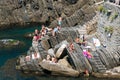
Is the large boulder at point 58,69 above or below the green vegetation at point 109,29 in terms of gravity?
below

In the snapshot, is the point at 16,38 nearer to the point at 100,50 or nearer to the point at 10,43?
the point at 10,43

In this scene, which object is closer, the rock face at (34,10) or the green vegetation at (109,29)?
the green vegetation at (109,29)

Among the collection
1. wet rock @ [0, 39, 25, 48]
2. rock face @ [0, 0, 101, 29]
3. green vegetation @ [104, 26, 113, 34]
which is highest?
green vegetation @ [104, 26, 113, 34]

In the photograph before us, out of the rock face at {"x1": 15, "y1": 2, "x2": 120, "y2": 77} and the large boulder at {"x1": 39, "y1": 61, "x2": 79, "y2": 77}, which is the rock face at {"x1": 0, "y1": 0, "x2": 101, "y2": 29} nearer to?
the rock face at {"x1": 15, "y1": 2, "x2": 120, "y2": 77}

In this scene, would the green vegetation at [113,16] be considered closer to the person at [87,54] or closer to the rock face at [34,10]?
the person at [87,54]

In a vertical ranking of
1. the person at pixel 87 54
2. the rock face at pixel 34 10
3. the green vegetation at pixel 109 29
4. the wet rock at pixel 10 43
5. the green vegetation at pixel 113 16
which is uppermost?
the green vegetation at pixel 113 16

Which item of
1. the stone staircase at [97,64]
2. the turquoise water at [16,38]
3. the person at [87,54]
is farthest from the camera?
the turquoise water at [16,38]

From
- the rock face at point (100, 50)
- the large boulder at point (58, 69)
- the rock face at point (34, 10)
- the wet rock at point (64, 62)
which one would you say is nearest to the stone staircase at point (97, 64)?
the rock face at point (100, 50)

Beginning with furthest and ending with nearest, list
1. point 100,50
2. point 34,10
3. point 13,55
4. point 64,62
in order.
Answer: point 34,10 < point 13,55 < point 64,62 < point 100,50

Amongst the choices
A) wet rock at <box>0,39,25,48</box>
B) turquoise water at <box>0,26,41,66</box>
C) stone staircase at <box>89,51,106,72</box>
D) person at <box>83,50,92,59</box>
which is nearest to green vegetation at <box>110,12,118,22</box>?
stone staircase at <box>89,51,106,72</box>

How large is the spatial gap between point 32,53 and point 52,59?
3844 mm

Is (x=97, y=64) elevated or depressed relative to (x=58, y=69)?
elevated

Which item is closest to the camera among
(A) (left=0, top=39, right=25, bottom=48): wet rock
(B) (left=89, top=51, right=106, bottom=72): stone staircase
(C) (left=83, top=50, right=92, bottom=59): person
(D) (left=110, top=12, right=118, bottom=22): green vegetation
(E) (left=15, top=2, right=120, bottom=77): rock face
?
(B) (left=89, top=51, right=106, bottom=72): stone staircase

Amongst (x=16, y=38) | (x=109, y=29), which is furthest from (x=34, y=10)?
(x=109, y=29)
